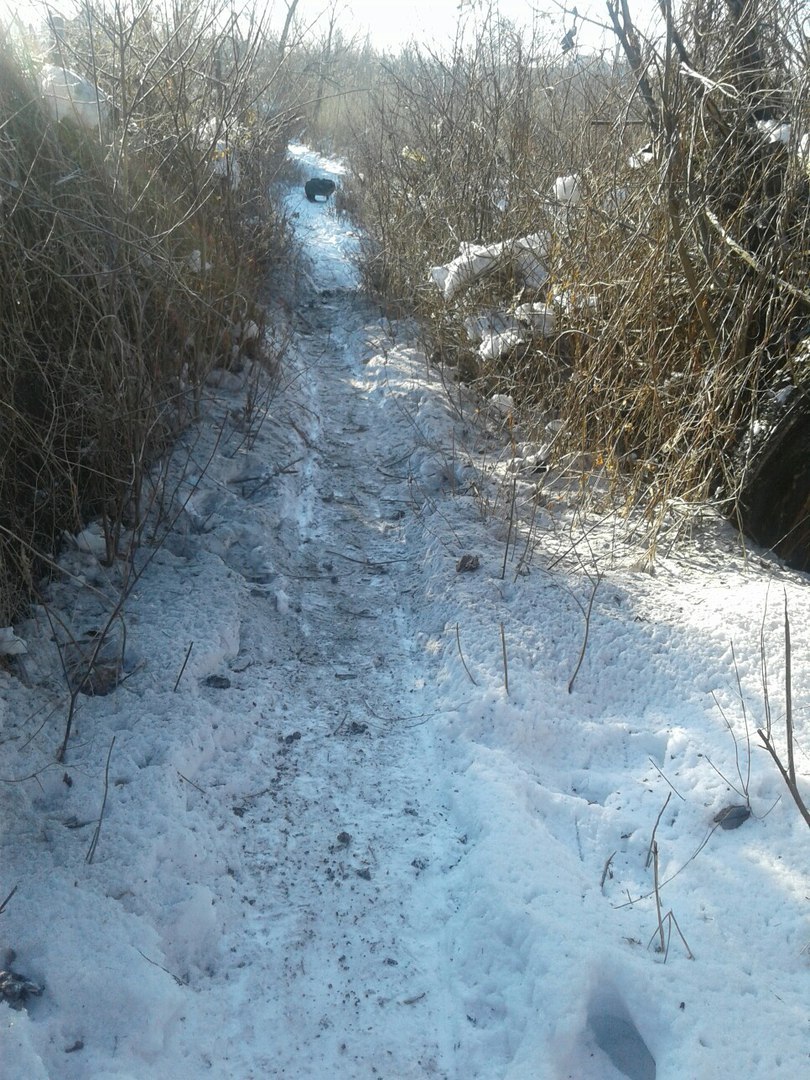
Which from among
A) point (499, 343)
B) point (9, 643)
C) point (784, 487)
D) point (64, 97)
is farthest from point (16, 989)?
point (499, 343)

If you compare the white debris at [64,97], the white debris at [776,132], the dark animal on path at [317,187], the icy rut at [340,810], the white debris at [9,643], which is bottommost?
the icy rut at [340,810]

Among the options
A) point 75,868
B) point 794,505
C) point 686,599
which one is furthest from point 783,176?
point 75,868

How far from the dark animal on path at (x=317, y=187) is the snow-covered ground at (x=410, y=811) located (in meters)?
9.05

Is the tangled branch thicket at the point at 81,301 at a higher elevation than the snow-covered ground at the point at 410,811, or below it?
higher

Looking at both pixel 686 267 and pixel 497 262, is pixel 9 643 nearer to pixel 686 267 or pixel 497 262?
pixel 686 267

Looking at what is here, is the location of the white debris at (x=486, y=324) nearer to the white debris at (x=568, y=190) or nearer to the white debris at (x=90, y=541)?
the white debris at (x=568, y=190)

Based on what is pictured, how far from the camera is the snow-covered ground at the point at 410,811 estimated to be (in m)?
1.71

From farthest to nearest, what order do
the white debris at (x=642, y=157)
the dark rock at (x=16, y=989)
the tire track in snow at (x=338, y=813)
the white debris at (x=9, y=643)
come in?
the white debris at (x=642, y=157)
the white debris at (x=9, y=643)
the tire track in snow at (x=338, y=813)
the dark rock at (x=16, y=989)

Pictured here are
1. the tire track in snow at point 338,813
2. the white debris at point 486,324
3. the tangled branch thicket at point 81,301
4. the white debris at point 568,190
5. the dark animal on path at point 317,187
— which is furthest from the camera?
the dark animal on path at point 317,187

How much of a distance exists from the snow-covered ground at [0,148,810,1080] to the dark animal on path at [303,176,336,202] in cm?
905

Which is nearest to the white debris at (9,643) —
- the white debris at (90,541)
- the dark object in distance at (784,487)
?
the white debris at (90,541)

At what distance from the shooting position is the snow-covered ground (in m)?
1.71

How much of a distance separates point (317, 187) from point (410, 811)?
35.5ft

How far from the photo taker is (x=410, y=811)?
232 cm
